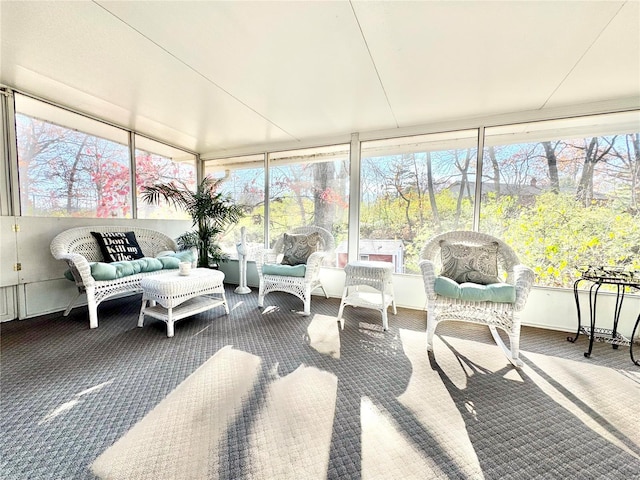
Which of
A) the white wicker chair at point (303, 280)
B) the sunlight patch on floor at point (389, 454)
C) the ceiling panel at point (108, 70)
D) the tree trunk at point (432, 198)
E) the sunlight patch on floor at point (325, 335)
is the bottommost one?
the sunlight patch on floor at point (325, 335)

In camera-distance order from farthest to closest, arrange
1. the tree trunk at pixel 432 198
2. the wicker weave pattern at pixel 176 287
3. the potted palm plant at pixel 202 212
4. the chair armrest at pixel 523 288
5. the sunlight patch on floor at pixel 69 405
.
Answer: the potted palm plant at pixel 202 212 < the tree trunk at pixel 432 198 < the wicker weave pattern at pixel 176 287 < the chair armrest at pixel 523 288 < the sunlight patch on floor at pixel 69 405

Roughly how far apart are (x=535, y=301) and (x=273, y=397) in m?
2.95

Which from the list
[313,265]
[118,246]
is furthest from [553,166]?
[118,246]

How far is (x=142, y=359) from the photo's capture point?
1.96 m

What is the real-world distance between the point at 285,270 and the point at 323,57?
209 centimetres

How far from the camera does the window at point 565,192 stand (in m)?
2.62

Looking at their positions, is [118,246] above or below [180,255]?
above

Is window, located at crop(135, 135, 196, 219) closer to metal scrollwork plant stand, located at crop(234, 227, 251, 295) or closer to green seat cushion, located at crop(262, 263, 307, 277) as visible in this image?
metal scrollwork plant stand, located at crop(234, 227, 251, 295)

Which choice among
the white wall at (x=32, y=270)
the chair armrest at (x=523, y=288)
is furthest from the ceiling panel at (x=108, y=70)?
the chair armrest at (x=523, y=288)

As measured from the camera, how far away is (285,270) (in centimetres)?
303

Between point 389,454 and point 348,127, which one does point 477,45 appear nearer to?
point 348,127

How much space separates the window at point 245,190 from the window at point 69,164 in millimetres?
1454

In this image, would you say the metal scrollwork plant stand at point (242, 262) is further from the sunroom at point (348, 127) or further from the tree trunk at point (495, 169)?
the tree trunk at point (495, 169)

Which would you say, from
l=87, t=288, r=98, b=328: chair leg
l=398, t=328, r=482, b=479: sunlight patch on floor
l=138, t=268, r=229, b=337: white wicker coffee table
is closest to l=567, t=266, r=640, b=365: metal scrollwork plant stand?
l=398, t=328, r=482, b=479: sunlight patch on floor
